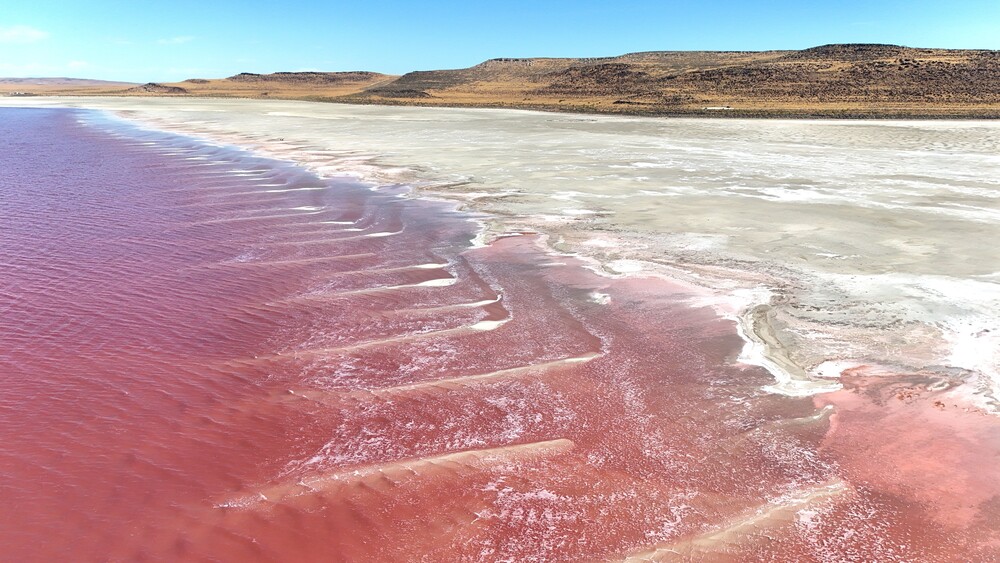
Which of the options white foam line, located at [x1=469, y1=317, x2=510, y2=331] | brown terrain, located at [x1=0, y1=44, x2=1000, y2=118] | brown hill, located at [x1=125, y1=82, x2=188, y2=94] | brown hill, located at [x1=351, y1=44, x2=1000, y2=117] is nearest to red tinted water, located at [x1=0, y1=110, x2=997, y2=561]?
white foam line, located at [x1=469, y1=317, x2=510, y2=331]

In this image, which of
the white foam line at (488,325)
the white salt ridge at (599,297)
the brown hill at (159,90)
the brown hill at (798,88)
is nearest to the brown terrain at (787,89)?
the brown hill at (798,88)

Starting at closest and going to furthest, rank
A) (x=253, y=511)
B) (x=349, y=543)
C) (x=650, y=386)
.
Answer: (x=349, y=543)
(x=253, y=511)
(x=650, y=386)

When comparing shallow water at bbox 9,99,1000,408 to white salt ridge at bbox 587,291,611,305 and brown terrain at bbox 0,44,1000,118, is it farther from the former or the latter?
brown terrain at bbox 0,44,1000,118

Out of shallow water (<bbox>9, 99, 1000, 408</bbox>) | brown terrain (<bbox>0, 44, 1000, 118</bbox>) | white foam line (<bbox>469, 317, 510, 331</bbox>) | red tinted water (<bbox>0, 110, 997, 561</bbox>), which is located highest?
brown terrain (<bbox>0, 44, 1000, 118</bbox>)

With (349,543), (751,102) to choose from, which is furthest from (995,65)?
(349,543)

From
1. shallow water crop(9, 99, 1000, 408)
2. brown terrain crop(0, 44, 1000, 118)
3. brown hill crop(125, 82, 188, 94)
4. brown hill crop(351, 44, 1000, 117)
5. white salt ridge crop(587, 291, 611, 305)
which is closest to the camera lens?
shallow water crop(9, 99, 1000, 408)

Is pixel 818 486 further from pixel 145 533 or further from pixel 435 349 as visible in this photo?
pixel 145 533

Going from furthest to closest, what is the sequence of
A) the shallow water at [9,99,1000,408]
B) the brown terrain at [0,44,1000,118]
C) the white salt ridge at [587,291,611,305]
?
1. the brown terrain at [0,44,1000,118]
2. the white salt ridge at [587,291,611,305]
3. the shallow water at [9,99,1000,408]

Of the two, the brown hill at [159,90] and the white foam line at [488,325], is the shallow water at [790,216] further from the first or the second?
the brown hill at [159,90]
